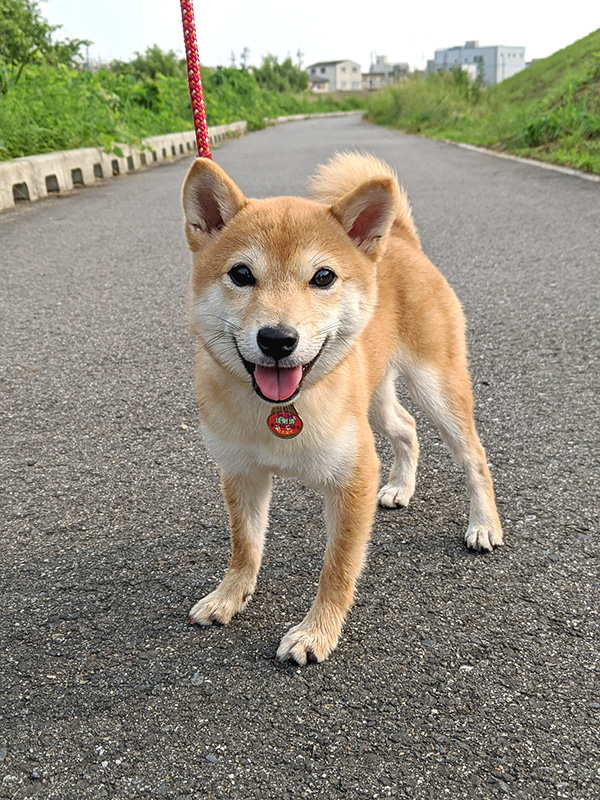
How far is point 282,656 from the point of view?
2.23 meters

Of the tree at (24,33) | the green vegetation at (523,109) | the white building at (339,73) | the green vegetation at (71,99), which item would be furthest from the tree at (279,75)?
the white building at (339,73)

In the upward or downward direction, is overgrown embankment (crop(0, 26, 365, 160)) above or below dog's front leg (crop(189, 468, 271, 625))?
above

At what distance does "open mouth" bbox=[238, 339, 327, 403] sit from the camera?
80.7 inches

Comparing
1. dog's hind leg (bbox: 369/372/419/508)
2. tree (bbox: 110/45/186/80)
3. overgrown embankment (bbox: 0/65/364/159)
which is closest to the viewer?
dog's hind leg (bbox: 369/372/419/508)

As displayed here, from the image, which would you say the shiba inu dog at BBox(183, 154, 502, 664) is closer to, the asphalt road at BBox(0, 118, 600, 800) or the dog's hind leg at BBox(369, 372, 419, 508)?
the asphalt road at BBox(0, 118, 600, 800)

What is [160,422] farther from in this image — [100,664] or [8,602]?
[100,664]

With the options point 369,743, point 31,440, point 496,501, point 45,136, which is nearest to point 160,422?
point 31,440

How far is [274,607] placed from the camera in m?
2.50

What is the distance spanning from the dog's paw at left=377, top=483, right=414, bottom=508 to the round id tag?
106 cm

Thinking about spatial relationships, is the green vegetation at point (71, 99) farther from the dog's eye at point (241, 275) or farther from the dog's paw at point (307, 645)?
the dog's paw at point (307, 645)

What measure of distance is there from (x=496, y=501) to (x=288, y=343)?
58.2 inches

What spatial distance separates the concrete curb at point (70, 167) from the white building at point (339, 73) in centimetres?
13705

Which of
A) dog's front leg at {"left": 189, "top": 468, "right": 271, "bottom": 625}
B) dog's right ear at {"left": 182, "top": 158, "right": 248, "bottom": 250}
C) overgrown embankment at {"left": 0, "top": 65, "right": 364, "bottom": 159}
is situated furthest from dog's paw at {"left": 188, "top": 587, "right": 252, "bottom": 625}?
overgrown embankment at {"left": 0, "top": 65, "right": 364, "bottom": 159}

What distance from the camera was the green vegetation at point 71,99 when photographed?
10656 mm
